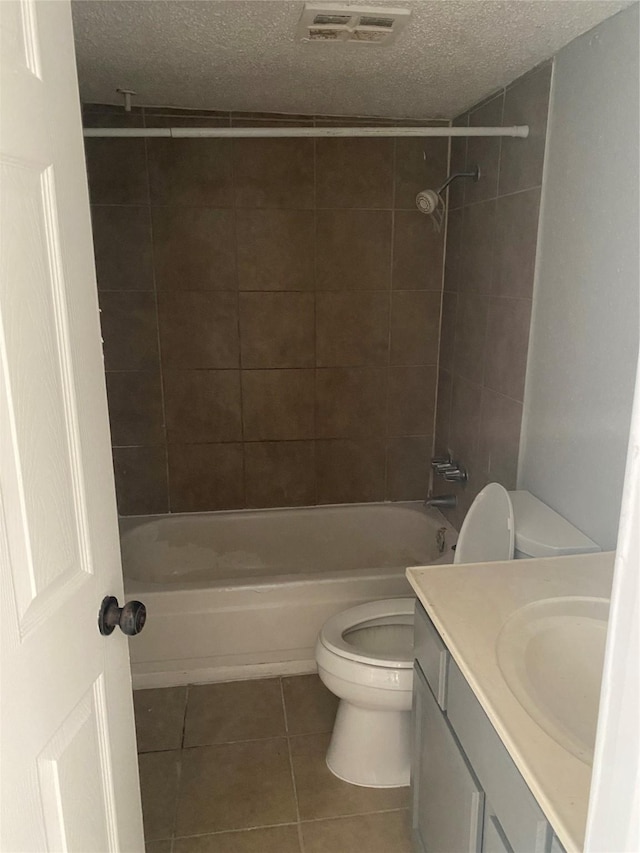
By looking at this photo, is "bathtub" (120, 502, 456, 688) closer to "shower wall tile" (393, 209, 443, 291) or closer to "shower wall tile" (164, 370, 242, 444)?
"shower wall tile" (164, 370, 242, 444)

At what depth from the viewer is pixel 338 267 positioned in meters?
2.79

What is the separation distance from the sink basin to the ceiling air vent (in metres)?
1.41

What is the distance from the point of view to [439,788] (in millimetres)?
1410

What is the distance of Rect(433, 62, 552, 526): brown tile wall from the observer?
201 centimetres

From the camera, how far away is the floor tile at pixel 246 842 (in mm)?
1737

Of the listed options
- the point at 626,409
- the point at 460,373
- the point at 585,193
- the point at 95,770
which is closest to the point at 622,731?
the point at 95,770

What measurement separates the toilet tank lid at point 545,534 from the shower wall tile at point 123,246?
1.77 m

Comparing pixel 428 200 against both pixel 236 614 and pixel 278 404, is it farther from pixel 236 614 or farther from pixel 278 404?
pixel 236 614

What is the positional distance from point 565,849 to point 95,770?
28.5 inches

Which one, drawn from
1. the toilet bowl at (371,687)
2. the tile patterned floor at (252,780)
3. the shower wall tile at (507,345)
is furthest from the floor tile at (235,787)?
the shower wall tile at (507,345)

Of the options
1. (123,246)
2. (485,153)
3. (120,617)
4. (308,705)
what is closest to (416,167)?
(485,153)

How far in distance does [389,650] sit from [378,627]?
0.09 meters

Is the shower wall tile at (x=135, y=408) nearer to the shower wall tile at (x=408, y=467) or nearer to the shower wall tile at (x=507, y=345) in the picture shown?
the shower wall tile at (x=408, y=467)

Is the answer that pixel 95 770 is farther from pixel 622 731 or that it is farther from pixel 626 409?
pixel 626 409
